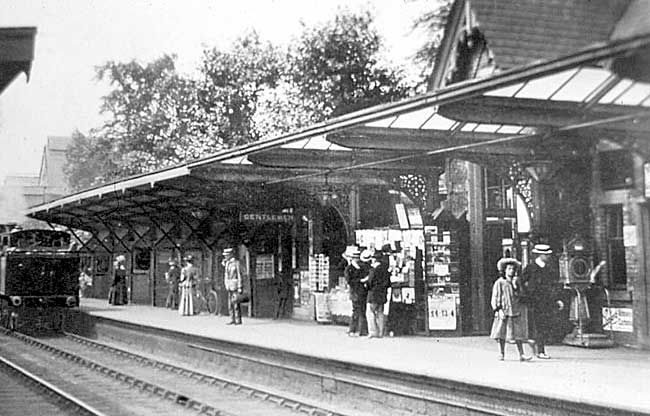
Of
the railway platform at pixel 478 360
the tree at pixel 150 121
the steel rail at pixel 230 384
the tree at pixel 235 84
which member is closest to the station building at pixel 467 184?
the railway platform at pixel 478 360

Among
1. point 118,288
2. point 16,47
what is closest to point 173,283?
point 118,288

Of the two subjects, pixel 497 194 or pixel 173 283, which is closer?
pixel 497 194

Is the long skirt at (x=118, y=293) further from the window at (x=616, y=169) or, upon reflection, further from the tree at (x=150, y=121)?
the window at (x=616, y=169)

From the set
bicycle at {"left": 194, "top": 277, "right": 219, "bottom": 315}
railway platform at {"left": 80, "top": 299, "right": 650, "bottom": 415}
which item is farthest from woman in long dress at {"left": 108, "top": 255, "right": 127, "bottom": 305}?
railway platform at {"left": 80, "top": 299, "right": 650, "bottom": 415}

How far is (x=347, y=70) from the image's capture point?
27516mm

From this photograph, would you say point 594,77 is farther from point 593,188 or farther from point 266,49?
point 266,49

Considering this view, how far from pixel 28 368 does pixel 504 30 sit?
9934 mm

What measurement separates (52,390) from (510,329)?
6.41 metres

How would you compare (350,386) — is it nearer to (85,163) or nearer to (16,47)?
(16,47)

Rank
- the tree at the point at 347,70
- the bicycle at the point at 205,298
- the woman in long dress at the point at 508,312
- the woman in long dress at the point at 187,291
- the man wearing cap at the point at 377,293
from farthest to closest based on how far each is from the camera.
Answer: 1. the tree at the point at 347,70
2. the bicycle at the point at 205,298
3. the woman in long dress at the point at 187,291
4. the man wearing cap at the point at 377,293
5. the woman in long dress at the point at 508,312

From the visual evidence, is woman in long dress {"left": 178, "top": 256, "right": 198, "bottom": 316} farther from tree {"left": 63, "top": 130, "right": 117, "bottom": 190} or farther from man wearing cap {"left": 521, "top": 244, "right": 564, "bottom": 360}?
tree {"left": 63, "top": 130, "right": 117, "bottom": 190}

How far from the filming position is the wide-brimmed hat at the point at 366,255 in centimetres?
1425

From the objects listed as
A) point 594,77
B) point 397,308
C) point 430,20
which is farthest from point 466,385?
point 430,20

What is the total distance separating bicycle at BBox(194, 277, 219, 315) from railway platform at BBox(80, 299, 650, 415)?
169 inches
